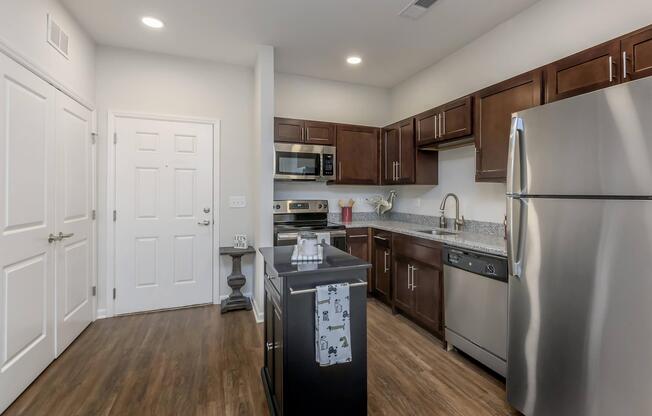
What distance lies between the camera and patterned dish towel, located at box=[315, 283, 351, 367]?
58.2 inches

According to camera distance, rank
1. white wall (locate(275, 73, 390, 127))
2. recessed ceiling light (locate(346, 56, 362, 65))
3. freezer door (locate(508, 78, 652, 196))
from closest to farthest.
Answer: freezer door (locate(508, 78, 652, 196)) < recessed ceiling light (locate(346, 56, 362, 65)) < white wall (locate(275, 73, 390, 127))

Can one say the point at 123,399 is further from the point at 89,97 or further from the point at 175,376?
the point at 89,97

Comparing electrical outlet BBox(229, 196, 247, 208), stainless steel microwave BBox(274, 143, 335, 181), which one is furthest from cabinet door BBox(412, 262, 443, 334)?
electrical outlet BBox(229, 196, 247, 208)

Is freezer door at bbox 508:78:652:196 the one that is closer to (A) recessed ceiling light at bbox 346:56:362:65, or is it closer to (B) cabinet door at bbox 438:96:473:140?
(B) cabinet door at bbox 438:96:473:140

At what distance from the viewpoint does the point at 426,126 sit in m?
3.25

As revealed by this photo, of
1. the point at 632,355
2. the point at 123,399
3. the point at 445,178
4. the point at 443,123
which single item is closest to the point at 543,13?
the point at 443,123

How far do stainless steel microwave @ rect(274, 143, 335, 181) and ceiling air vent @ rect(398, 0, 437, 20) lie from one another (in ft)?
5.17

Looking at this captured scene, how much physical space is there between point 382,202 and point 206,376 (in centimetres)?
292

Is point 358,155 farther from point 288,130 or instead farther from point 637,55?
point 637,55

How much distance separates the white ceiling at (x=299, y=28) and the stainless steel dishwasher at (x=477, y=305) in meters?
1.99

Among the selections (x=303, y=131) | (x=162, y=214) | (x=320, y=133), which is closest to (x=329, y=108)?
(x=320, y=133)

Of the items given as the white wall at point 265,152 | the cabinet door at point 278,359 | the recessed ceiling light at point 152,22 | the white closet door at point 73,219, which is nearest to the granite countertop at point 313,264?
the cabinet door at point 278,359

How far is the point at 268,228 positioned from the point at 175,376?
1439 mm

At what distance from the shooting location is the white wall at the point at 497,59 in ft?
6.82
